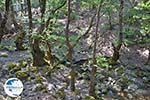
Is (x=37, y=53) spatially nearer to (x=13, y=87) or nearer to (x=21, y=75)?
(x=21, y=75)

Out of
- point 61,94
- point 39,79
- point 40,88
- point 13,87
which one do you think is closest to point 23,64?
point 39,79

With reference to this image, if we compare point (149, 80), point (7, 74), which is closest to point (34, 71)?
point (7, 74)

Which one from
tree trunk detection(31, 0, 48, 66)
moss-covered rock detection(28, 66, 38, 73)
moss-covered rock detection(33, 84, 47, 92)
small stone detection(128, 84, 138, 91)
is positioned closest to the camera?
moss-covered rock detection(33, 84, 47, 92)

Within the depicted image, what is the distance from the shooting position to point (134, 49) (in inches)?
703

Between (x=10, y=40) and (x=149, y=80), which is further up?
(x=10, y=40)

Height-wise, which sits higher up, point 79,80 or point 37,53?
point 37,53

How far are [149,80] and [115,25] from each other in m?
6.29

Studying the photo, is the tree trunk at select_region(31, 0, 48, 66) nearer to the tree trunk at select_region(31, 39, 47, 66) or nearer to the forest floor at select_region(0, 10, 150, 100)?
the tree trunk at select_region(31, 39, 47, 66)

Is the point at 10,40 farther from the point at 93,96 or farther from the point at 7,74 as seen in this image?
the point at 93,96

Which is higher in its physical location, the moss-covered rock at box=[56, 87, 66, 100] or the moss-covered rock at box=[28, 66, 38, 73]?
the moss-covered rock at box=[28, 66, 38, 73]

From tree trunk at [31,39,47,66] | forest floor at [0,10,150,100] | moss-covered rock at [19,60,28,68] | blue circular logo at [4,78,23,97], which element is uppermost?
blue circular logo at [4,78,23,97]

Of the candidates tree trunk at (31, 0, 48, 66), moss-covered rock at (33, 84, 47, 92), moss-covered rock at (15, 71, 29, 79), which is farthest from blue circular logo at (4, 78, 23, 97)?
tree trunk at (31, 0, 48, 66)

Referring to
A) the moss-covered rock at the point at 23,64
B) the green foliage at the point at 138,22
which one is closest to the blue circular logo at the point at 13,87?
the moss-covered rock at the point at 23,64

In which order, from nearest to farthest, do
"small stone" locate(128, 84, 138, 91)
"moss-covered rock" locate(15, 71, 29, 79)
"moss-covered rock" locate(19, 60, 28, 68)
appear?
"moss-covered rock" locate(15, 71, 29, 79) → "small stone" locate(128, 84, 138, 91) → "moss-covered rock" locate(19, 60, 28, 68)
